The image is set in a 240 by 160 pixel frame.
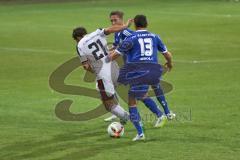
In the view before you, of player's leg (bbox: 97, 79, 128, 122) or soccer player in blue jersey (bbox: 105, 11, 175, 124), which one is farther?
soccer player in blue jersey (bbox: 105, 11, 175, 124)

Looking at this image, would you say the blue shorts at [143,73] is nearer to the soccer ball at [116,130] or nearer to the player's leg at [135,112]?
the player's leg at [135,112]

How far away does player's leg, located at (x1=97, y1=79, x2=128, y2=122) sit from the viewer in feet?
49.0

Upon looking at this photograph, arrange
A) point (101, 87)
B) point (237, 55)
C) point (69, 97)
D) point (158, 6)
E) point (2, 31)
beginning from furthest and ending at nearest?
point (158, 6), point (2, 31), point (237, 55), point (69, 97), point (101, 87)

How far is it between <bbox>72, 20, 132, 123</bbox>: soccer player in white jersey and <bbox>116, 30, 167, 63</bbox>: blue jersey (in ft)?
1.96

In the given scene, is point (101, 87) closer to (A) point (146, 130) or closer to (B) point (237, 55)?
(A) point (146, 130)

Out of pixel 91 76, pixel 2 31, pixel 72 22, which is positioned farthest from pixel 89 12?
pixel 91 76

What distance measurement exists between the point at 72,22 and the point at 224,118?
27.8 metres

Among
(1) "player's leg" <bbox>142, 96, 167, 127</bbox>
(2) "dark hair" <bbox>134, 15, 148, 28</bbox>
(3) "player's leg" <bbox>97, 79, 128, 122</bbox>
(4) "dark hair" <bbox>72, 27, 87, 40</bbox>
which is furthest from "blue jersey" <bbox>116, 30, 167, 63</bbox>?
(1) "player's leg" <bbox>142, 96, 167, 127</bbox>

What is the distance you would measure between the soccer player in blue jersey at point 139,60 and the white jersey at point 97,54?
412 mm

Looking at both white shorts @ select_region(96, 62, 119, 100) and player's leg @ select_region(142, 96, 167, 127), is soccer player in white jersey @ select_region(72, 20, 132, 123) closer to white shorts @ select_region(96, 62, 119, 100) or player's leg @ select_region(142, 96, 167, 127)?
white shorts @ select_region(96, 62, 119, 100)

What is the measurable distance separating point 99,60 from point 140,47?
43.3 inches

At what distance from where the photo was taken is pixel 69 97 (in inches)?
785

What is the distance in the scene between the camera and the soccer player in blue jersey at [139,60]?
47.0 feet

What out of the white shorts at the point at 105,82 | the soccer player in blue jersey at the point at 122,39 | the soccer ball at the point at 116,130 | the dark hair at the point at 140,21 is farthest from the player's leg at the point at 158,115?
the dark hair at the point at 140,21
